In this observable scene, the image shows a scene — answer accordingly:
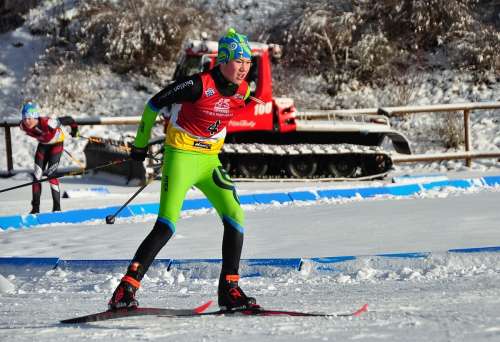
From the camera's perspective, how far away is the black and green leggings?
5273 millimetres

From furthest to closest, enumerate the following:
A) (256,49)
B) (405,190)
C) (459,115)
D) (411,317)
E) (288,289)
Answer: (459,115) < (256,49) < (405,190) < (288,289) < (411,317)

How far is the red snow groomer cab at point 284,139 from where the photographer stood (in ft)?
46.4

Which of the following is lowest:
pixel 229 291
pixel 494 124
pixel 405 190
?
pixel 494 124

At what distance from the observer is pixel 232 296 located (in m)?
5.28

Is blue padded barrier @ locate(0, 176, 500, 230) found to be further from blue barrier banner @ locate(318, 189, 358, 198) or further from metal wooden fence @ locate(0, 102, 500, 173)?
metal wooden fence @ locate(0, 102, 500, 173)

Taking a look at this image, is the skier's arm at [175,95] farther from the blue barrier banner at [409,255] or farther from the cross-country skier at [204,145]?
the blue barrier banner at [409,255]

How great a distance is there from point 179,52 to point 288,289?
1670cm

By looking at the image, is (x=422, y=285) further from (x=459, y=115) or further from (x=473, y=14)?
(x=473, y=14)

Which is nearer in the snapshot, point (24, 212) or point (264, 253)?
point (264, 253)

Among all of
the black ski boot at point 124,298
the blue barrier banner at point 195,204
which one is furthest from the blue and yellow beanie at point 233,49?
the blue barrier banner at point 195,204

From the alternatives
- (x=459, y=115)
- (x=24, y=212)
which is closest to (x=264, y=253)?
(x=24, y=212)

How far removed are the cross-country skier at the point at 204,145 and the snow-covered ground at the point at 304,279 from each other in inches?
17.8

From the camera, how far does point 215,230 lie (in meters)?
9.00

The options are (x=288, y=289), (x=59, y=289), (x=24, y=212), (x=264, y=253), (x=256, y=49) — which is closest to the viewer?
(x=288, y=289)
